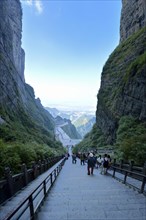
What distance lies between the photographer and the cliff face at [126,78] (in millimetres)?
45031

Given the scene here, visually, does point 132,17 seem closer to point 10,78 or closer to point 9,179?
point 10,78

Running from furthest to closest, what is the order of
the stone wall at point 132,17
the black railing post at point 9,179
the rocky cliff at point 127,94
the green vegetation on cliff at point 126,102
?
the stone wall at point 132,17 < the rocky cliff at point 127,94 < the green vegetation on cliff at point 126,102 < the black railing post at point 9,179

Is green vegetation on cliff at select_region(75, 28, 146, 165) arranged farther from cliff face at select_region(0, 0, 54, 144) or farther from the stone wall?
cliff face at select_region(0, 0, 54, 144)

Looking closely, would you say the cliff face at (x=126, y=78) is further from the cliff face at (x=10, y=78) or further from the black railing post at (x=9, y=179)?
the black railing post at (x=9, y=179)

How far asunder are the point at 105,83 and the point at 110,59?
27.9 ft

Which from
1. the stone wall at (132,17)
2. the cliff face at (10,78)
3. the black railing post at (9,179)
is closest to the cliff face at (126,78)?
the stone wall at (132,17)

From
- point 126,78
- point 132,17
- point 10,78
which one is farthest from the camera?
point 10,78

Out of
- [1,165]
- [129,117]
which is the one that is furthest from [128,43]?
[1,165]

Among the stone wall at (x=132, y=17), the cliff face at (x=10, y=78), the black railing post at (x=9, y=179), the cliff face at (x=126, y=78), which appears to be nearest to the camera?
the black railing post at (x=9, y=179)

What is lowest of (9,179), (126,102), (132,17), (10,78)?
(9,179)

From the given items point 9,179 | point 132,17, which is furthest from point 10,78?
point 9,179

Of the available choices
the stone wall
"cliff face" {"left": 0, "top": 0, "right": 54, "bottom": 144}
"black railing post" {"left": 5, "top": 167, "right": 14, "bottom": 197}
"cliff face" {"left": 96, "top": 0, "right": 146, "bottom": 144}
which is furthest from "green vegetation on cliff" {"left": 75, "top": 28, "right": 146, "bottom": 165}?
"cliff face" {"left": 0, "top": 0, "right": 54, "bottom": 144}

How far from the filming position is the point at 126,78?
51219mm

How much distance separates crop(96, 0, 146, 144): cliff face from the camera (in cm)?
4503
